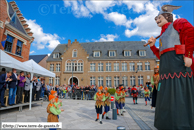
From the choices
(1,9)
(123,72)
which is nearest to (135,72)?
(123,72)

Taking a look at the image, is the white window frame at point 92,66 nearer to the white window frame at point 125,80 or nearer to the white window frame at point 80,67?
the white window frame at point 80,67

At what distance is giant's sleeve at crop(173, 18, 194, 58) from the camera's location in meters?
2.53

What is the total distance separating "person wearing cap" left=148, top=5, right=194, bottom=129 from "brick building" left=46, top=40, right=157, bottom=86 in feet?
87.0

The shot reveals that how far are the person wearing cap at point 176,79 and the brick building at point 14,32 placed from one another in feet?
47.9

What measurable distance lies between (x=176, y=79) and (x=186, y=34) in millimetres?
969

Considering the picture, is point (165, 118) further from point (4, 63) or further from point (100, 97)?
point (4, 63)

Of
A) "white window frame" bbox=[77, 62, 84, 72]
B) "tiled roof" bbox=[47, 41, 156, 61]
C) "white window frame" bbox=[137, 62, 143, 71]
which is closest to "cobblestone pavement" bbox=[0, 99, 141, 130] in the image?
"white window frame" bbox=[77, 62, 84, 72]

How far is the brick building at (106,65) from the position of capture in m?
28.7

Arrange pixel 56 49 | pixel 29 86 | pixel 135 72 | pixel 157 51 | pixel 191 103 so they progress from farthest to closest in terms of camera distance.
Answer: pixel 56 49, pixel 135 72, pixel 29 86, pixel 157 51, pixel 191 103

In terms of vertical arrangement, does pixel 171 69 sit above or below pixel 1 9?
below

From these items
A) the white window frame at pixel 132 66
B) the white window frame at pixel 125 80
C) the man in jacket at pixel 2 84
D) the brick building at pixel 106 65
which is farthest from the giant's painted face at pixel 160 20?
the white window frame at pixel 132 66

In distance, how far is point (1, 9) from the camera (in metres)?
12.5

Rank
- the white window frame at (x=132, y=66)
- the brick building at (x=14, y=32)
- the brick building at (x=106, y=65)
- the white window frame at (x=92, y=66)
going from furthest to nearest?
the white window frame at (x=92, y=66) → the white window frame at (x=132, y=66) → the brick building at (x=106, y=65) → the brick building at (x=14, y=32)

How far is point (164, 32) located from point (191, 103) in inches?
65.2
